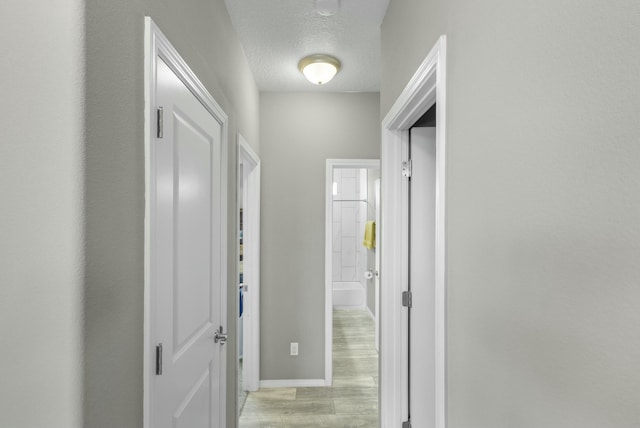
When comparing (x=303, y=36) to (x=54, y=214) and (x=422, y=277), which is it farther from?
(x=54, y=214)

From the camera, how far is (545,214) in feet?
1.90

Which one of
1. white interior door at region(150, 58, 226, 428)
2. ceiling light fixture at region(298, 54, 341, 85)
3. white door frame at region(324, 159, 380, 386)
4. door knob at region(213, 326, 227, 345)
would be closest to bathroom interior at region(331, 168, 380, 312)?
white door frame at region(324, 159, 380, 386)

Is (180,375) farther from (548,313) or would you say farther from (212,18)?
(212,18)

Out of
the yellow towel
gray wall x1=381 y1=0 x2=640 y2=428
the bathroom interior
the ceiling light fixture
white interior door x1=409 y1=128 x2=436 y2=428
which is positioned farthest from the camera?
the bathroom interior

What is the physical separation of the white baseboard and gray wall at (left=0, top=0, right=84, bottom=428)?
8.41ft

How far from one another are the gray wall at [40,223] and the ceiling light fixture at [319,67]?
189 centimetres

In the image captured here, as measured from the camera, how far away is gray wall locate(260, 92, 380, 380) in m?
2.99

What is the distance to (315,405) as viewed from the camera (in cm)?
267

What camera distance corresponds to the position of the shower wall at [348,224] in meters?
6.00

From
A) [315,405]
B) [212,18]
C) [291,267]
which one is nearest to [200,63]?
[212,18]

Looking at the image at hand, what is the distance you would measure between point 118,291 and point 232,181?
1271mm

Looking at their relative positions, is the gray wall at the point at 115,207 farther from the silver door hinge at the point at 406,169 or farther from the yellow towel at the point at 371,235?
the yellow towel at the point at 371,235

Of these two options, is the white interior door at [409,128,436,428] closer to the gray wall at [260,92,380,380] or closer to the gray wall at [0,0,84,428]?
the gray wall at [260,92,380,380]

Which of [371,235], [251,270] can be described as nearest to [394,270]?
[251,270]
